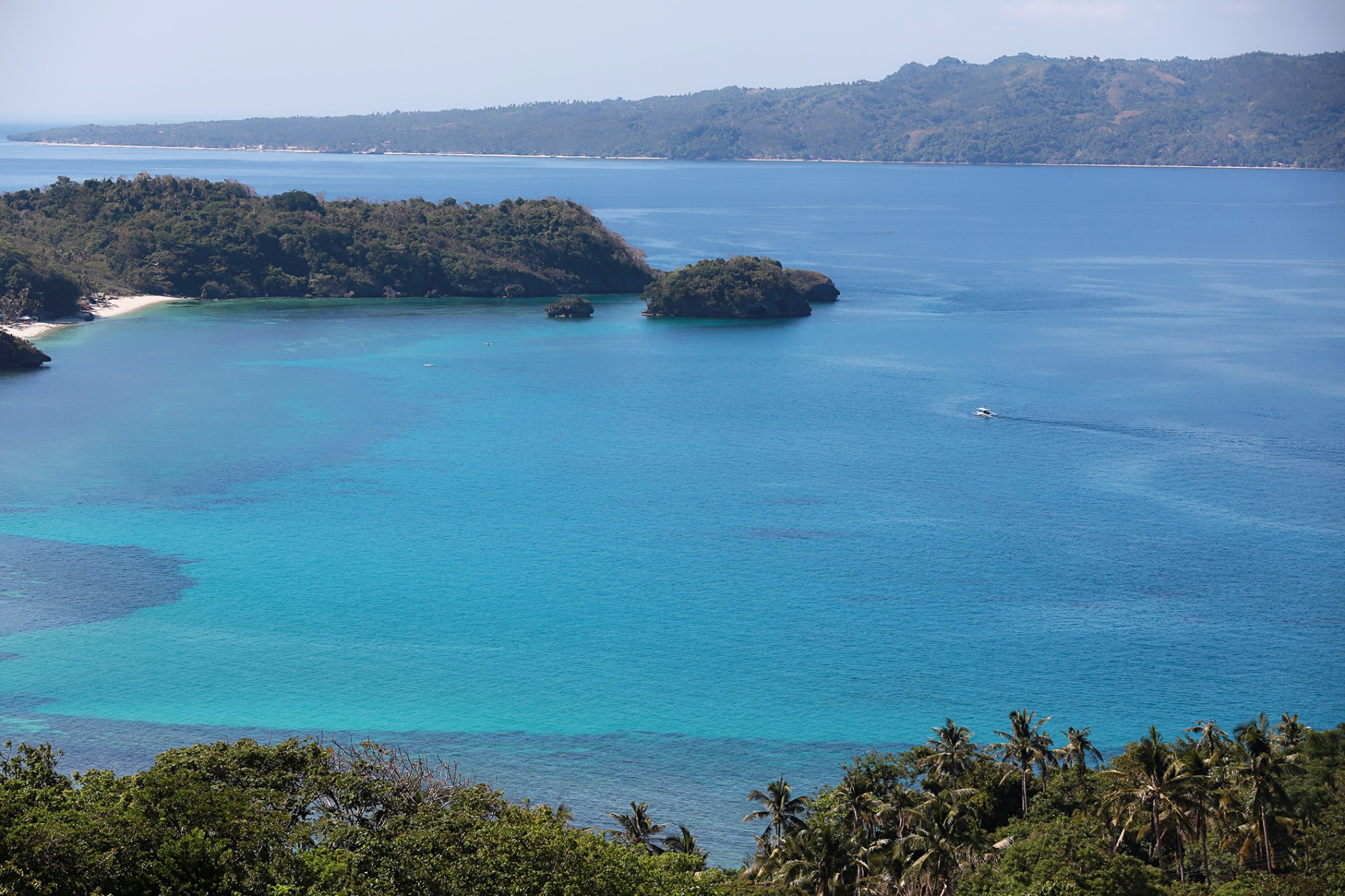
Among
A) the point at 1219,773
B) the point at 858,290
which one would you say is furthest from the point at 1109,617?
the point at 858,290

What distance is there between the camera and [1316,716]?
42.6m

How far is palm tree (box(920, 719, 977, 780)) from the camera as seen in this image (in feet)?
107

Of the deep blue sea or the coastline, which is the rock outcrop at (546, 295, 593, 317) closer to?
the deep blue sea

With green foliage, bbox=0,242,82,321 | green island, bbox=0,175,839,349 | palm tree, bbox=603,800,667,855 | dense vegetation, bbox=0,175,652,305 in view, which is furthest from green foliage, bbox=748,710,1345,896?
dense vegetation, bbox=0,175,652,305

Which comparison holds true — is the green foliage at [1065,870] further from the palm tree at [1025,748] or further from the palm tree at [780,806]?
the palm tree at [780,806]

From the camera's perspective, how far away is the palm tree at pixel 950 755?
32.6 meters

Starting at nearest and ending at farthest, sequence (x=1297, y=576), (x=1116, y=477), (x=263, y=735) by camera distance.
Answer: (x=263, y=735) < (x=1297, y=576) < (x=1116, y=477)

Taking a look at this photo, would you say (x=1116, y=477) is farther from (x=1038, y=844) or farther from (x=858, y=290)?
(x=858, y=290)

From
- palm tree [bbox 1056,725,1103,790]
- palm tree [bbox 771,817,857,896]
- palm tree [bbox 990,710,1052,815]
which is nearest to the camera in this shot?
palm tree [bbox 771,817,857,896]

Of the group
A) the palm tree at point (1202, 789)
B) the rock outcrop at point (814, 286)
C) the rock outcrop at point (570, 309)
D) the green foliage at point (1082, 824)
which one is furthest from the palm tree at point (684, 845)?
the rock outcrop at point (814, 286)

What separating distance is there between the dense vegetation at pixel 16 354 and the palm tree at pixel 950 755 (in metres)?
88.2

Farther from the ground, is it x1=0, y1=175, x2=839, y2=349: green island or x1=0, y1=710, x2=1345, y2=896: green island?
x1=0, y1=175, x2=839, y2=349: green island

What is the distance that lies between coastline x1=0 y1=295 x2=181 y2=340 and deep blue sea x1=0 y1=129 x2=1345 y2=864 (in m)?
6.95

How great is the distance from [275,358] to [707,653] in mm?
67820
